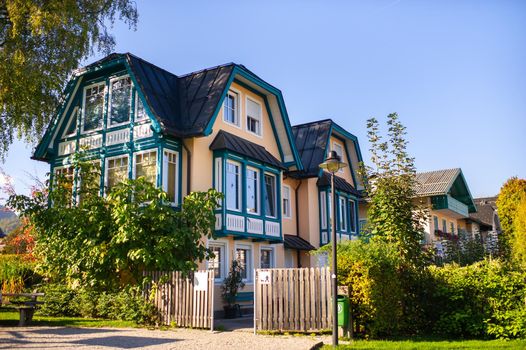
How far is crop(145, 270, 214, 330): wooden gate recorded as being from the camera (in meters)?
12.9

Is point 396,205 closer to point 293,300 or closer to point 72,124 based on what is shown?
point 293,300

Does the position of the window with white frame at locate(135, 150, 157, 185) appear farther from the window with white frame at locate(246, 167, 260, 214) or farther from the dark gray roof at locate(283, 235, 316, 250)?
the dark gray roof at locate(283, 235, 316, 250)

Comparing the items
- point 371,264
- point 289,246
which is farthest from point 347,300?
point 289,246

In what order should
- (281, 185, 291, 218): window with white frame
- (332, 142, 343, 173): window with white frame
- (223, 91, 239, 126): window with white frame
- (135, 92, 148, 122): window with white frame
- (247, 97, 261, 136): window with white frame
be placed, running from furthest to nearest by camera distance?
(332, 142, 343, 173): window with white frame → (281, 185, 291, 218): window with white frame → (247, 97, 261, 136): window with white frame → (223, 91, 239, 126): window with white frame → (135, 92, 148, 122): window with white frame

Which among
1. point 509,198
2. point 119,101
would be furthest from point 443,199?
point 119,101

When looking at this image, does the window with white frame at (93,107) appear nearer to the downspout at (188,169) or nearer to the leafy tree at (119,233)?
the downspout at (188,169)

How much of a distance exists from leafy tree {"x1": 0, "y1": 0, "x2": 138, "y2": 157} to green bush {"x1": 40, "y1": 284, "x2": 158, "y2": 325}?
6474mm

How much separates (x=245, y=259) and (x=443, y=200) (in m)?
16.3

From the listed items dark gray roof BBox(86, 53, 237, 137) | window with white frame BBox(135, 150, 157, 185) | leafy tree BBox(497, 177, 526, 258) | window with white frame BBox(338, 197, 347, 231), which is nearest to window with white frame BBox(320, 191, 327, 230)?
window with white frame BBox(338, 197, 347, 231)

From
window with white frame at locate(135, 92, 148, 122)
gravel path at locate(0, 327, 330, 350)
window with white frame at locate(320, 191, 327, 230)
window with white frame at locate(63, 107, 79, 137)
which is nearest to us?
gravel path at locate(0, 327, 330, 350)

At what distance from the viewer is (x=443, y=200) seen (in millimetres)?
31141

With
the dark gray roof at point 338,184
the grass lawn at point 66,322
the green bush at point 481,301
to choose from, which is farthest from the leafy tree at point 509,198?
the grass lawn at point 66,322

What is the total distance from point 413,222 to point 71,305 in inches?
416

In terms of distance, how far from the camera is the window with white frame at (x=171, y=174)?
1706cm
